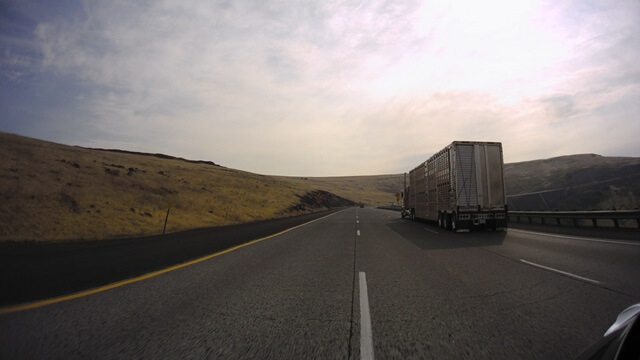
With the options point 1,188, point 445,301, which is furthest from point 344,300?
point 1,188

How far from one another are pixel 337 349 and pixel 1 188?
89.2 feet

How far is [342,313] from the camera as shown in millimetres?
4672

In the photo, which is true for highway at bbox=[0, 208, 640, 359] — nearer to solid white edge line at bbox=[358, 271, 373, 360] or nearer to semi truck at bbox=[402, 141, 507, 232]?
solid white edge line at bbox=[358, 271, 373, 360]

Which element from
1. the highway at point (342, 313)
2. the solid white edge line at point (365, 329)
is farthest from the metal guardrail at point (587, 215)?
the solid white edge line at point (365, 329)

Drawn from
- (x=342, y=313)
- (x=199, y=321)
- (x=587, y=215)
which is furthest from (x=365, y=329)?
(x=587, y=215)

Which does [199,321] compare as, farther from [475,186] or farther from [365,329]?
[475,186]

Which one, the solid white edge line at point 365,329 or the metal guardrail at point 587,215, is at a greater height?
the metal guardrail at point 587,215

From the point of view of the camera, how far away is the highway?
349 cm

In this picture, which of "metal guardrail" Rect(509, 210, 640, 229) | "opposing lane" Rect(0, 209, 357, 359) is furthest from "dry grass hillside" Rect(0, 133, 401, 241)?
"metal guardrail" Rect(509, 210, 640, 229)

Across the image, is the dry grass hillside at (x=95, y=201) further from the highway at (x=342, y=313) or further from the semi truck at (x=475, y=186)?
the semi truck at (x=475, y=186)

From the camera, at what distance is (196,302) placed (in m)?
5.20

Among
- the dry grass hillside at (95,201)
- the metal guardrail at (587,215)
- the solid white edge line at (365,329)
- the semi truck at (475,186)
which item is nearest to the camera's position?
the solid white edge line at (365,329)

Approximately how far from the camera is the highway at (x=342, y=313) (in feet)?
11.5

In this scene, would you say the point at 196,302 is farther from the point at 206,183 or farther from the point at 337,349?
the point at 206,183
